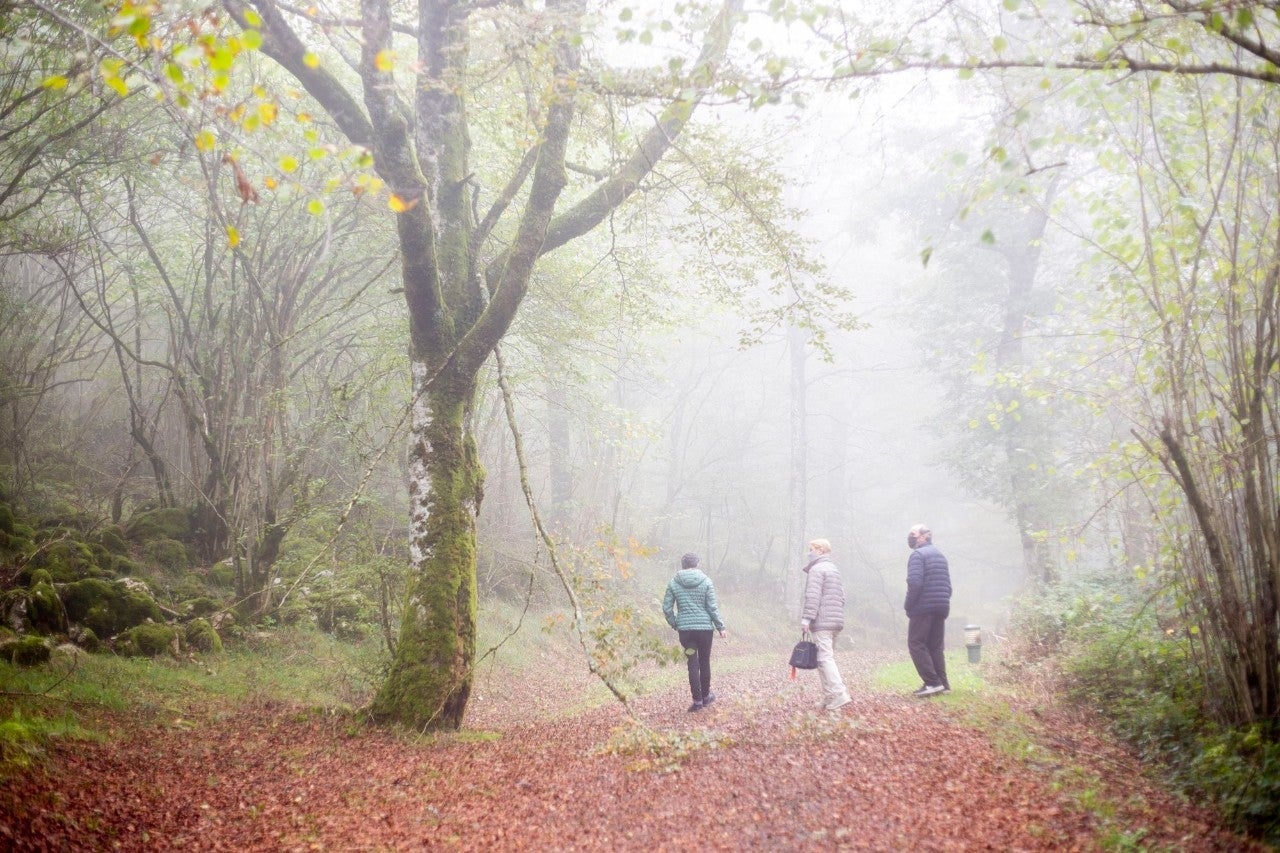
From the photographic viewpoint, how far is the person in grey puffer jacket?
7.69 metres

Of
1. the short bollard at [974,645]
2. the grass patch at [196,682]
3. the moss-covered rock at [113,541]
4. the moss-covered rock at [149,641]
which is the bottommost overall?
the short bollard at [974,645]

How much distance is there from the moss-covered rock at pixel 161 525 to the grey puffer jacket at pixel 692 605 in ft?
25.4

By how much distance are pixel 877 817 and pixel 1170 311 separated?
13.1ft

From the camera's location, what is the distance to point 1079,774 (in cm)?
507

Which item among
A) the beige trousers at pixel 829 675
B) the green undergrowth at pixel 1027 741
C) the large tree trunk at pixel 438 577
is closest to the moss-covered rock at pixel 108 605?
the large tree trunk at pixel 438 577

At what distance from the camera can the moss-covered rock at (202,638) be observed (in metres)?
8.17

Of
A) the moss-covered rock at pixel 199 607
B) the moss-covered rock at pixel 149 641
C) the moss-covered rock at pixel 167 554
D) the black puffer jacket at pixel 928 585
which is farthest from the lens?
the moss-covered rock at pixel 167 554

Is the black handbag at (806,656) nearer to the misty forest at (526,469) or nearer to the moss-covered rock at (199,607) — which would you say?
the misty forest at (526,469)

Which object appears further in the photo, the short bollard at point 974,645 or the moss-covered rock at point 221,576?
the short bollard at point 974,645

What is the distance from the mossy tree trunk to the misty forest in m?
0.04

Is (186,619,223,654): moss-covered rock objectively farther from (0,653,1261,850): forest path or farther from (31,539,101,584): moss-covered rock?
(0,653,1261,850): forest path

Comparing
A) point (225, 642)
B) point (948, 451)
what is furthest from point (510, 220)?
point (948, 451)

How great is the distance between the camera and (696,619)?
26.8 ft

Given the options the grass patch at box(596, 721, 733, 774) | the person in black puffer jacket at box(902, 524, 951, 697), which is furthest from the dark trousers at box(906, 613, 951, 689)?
the grass patch at box(596, 721, 733, 774)
